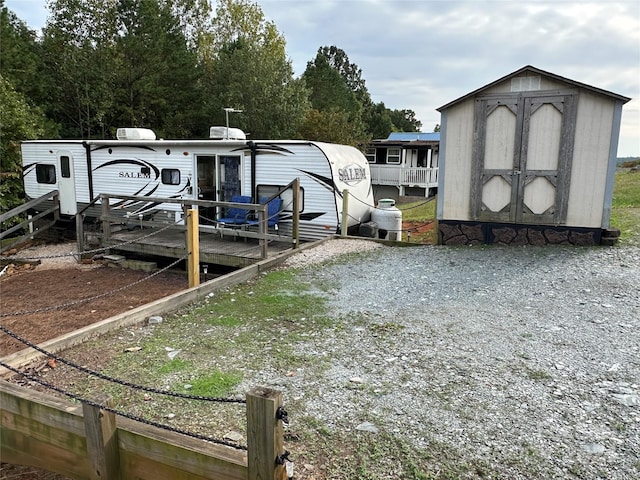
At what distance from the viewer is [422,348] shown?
4566 millimetres

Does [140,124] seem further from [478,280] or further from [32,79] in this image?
[478,280]

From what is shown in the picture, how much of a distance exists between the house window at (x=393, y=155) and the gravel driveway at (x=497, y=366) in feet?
70.3

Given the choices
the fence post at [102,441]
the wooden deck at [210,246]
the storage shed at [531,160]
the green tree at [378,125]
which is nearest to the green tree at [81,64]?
the wooden deck at [210,246]

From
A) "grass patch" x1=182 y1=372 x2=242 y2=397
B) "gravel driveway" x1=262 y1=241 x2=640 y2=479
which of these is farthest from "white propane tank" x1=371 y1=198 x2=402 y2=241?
"grass patch" x1=182 y1=372 x2=242 y2=397

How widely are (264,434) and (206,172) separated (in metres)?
10.2

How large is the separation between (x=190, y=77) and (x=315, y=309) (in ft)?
72.8

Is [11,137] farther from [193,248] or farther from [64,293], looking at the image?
[193,248]

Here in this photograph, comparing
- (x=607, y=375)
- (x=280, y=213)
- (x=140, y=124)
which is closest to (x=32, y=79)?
(x=140, y=124)

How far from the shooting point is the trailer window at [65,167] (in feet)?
44.5

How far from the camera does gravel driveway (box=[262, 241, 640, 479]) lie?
306cm

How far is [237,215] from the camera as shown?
36.2 ft

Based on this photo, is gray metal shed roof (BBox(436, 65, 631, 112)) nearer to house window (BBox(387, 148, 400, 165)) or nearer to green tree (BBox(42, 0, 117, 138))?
green tree (BBox(42, 0, 117, 138))

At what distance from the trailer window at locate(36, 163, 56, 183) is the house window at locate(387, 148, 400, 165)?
19.2 meters

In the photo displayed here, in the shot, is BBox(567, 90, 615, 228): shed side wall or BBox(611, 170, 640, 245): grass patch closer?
BBox(567, 90, 615, 228): shed side wall
